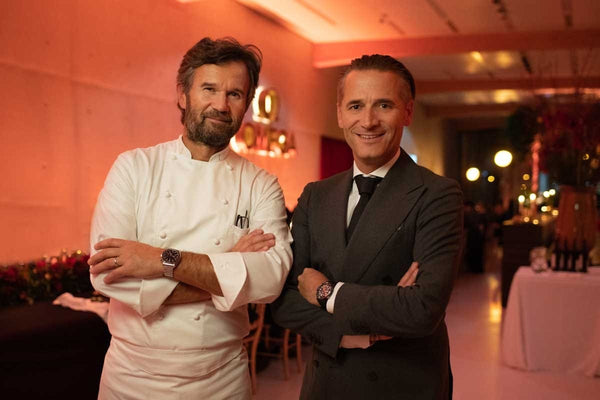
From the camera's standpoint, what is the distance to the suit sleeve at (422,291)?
64.1 inches

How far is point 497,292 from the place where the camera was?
9.59 metres

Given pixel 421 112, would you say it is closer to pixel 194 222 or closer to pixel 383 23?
pixel 383 23

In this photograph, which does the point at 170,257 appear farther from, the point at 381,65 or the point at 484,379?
the point at 484,379

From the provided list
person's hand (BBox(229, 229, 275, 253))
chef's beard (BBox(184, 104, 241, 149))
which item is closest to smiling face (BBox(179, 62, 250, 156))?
chef's beard (BBox(184, 104, 241, 149))

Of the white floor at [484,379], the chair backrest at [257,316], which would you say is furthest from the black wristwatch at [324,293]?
the white floor at [484,379]

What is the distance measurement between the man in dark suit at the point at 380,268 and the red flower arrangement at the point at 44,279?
272cm

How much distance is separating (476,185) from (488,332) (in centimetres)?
1761

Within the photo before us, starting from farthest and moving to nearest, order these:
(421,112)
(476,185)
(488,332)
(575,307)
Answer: (476,185) < (421,112) < (488,332) < (575,307)

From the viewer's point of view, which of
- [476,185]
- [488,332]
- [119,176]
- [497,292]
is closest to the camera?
[119,176]

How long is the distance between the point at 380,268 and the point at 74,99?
3.99m

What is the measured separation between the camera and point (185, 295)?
182 centimetres

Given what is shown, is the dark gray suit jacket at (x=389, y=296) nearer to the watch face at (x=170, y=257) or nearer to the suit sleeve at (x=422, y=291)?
the suit sleeve at (x=422, y=291)

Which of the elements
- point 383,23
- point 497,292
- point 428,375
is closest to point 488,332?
point 497,292

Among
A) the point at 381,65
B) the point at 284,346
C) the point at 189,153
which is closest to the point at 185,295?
the point at 189,153
